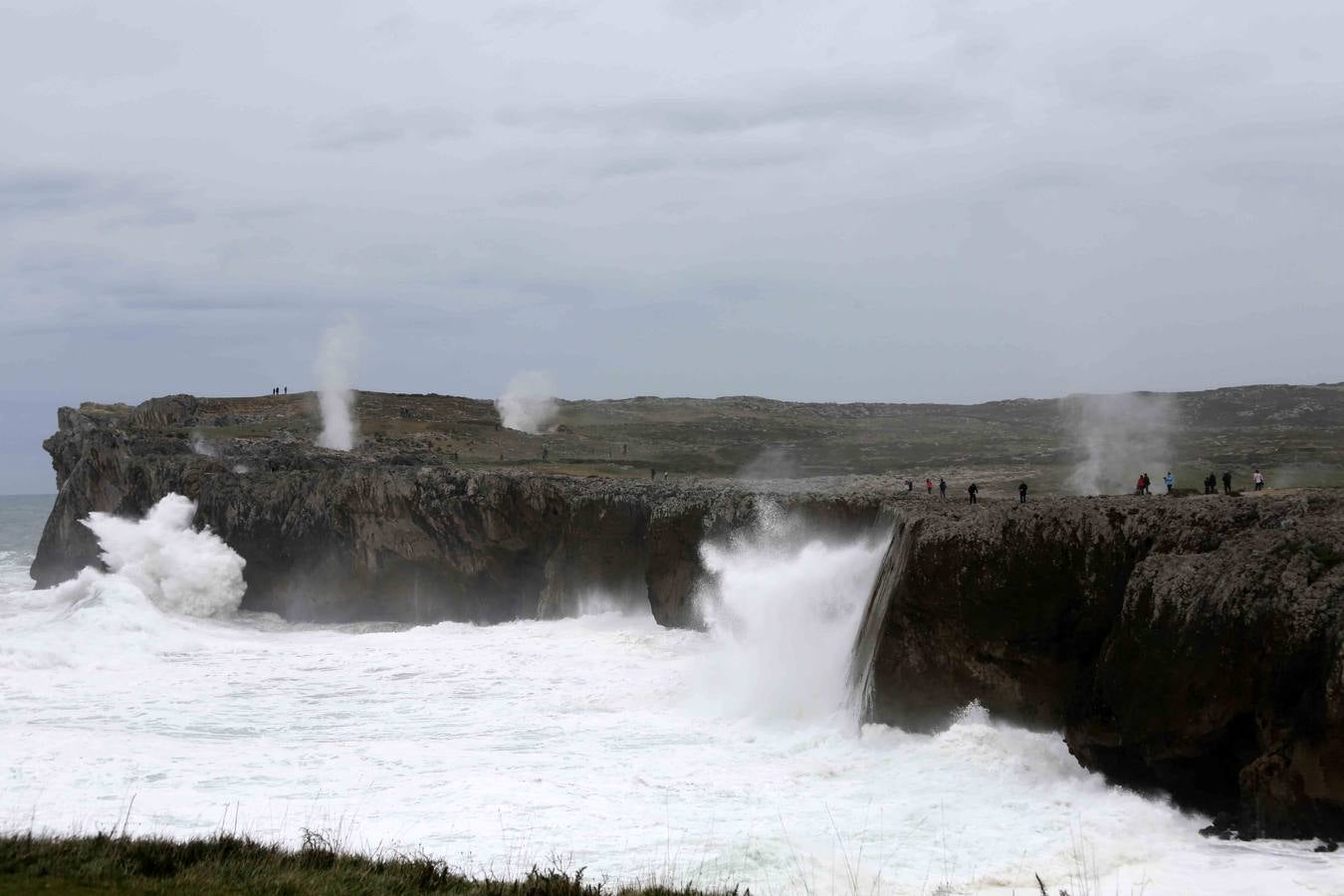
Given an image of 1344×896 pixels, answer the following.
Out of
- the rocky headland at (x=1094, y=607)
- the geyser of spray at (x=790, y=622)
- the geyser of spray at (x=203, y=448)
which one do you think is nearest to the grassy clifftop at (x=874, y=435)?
the geyser of spray at (x=203, y=448)

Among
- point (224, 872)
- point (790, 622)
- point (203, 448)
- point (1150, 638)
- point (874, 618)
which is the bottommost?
point (224, 872)

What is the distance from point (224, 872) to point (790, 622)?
1450 centimetres

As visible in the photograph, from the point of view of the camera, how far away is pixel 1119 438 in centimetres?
4891

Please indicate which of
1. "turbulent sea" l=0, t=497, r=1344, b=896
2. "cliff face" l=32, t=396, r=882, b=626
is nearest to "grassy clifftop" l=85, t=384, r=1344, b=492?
"cliff face" l=32, t=396, r=882, b=626

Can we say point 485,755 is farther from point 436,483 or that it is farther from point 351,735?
point 436,483

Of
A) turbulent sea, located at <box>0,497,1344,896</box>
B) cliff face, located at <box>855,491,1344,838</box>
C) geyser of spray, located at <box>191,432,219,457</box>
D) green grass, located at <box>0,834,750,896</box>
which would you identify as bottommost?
turbulent sea, located at <box>0,497,1344,896</box>

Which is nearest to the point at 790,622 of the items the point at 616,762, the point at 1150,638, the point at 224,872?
the point at 616,762

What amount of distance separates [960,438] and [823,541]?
39.8 m

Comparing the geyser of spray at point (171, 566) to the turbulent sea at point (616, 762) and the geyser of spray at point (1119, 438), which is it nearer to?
the turbulent sea at point (616, 762)

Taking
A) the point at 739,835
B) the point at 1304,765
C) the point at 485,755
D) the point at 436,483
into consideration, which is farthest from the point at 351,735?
the point at 436,483

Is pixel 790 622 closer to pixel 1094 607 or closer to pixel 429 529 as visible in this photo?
pixel 1094 607

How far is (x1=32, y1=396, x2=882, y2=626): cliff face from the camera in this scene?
31875 mm

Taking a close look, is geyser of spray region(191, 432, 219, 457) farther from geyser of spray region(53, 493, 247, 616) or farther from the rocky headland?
the rocky headland

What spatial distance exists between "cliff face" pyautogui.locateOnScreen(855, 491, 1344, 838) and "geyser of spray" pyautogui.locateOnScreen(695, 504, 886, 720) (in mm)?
2270
